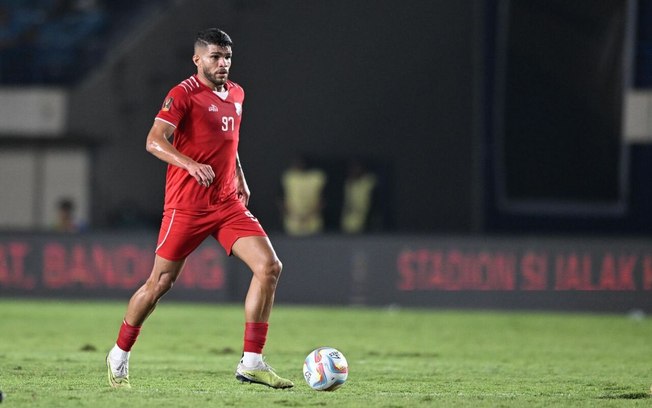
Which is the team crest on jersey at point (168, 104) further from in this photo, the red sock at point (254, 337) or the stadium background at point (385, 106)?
the stadium background at point (385, 106)

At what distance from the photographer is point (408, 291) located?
58.5 feet

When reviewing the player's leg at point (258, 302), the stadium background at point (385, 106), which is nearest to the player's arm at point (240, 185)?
the player's leg at point (258, 302)

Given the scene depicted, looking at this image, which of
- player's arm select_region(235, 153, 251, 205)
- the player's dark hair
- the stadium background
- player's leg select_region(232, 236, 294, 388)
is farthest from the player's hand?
the stadium background

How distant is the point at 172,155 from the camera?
7723 mm

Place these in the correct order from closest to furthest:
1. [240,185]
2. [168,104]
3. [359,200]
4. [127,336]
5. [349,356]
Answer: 1. [168,104]
2. [127,336]
3. [240,185]
4. [349,356]
5. [359,200]

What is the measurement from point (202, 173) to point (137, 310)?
3.31 feet

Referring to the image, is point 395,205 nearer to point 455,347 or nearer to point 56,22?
point 56,22

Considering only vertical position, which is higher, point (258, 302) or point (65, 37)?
point (65, 37)

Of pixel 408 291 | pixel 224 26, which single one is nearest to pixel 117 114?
pixel 224 26

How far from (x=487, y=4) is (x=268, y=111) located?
430 centimetres

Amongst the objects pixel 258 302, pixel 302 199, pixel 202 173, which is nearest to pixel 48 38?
pixel 302 199

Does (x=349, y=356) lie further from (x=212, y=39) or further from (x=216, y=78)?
(x=212, y=39)

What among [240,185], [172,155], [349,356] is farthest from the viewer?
[349,356]

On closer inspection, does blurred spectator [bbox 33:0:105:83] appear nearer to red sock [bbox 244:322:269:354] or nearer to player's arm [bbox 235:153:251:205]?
player's arm [bbox 235:153:251:205]
